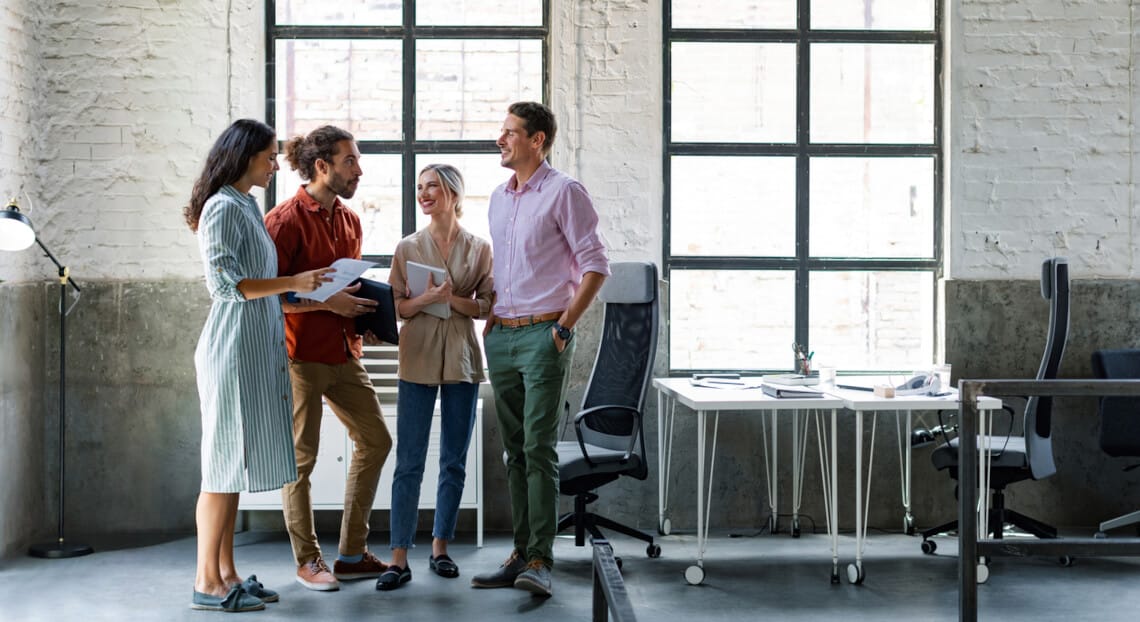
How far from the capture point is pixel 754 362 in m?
5.78

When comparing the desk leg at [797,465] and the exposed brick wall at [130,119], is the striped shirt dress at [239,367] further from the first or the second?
the desk leg at [797,465]

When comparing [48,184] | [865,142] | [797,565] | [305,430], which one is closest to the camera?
[305,430]

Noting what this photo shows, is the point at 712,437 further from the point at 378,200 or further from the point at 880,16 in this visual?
the point at 880,16

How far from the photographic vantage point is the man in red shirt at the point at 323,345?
4199 millimetres

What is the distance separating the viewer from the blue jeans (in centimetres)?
434

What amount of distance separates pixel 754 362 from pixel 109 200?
3.34 meters

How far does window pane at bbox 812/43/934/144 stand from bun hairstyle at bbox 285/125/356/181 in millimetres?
2650

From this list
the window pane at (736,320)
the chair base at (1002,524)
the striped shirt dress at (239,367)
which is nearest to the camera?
the striped shirt dress at (239,367)

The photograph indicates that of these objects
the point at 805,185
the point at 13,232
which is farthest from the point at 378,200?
the point at 805,185

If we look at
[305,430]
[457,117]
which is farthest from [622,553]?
[457,117]

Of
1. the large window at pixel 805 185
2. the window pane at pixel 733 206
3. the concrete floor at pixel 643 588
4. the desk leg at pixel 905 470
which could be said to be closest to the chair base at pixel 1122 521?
the concrete floor at pixel 643 588

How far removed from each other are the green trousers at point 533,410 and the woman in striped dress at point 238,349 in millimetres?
751

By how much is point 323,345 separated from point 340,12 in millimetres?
2231

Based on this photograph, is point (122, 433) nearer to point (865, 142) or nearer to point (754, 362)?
point (754, 362)
